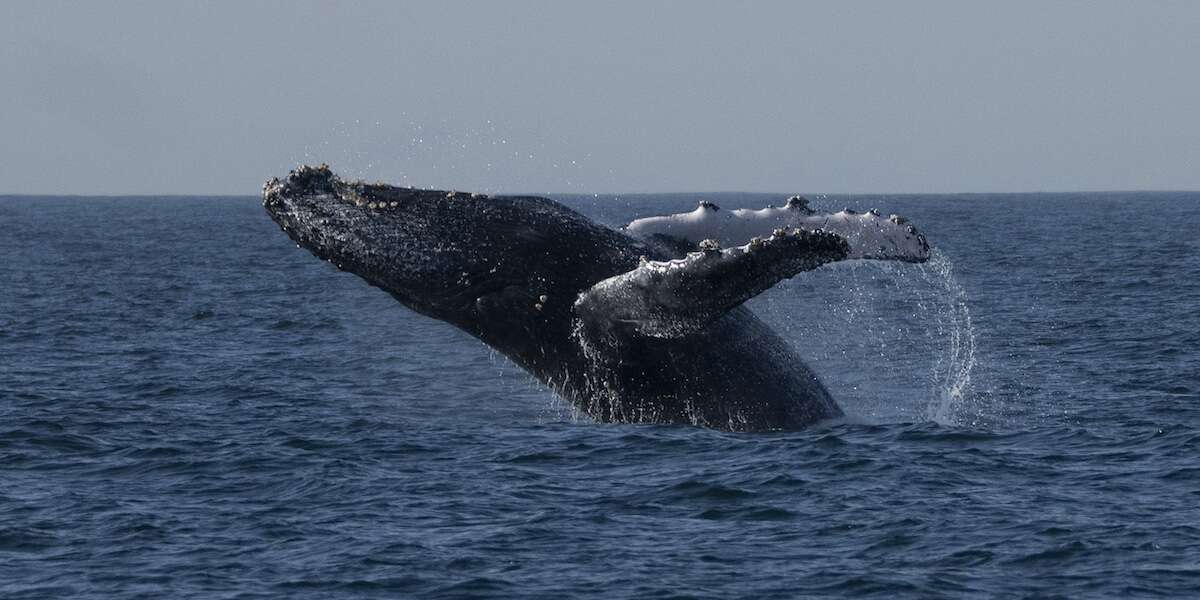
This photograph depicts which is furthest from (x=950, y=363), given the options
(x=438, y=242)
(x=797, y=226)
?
(x=438, y=242)

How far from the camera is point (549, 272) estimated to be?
15.1 metres

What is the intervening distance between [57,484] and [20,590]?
13.9 ft

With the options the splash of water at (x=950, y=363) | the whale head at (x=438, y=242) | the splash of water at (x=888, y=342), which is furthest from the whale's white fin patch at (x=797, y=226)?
the whale head at (x=438, y=242)

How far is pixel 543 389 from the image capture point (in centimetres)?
2427

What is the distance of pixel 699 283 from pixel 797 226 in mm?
2061

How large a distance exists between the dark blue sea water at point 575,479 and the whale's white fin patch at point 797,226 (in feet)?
3.94

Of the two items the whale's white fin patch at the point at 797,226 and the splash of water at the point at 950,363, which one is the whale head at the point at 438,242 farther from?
the splash of water at the point at 950,363

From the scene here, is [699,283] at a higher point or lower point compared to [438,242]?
lower

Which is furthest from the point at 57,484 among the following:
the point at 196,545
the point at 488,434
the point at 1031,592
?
the point at 1031,592

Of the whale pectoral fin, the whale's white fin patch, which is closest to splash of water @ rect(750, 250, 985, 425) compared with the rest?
the whale's white fin patch

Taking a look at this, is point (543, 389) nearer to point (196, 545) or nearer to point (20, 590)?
point (196, 545)

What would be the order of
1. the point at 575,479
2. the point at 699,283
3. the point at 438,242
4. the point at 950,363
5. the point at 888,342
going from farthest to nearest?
the point at 888,342 < the point at 950,363 < the point at 575,479 < the point at 438,242 < the point at 699,283

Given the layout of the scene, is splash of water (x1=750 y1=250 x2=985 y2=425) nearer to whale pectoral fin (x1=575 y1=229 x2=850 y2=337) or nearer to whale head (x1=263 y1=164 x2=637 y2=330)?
whale pectoral fin (x1=575 y1=229 x2=850 y2=337)

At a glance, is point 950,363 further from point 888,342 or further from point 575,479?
point 575,479
